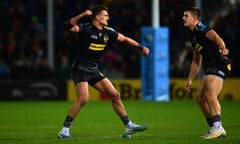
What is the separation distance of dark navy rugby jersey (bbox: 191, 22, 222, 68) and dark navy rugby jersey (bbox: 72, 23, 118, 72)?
1534 millimetres

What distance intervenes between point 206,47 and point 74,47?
58.8 ft

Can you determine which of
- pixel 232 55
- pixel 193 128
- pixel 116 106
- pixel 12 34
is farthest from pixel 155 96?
pixel 116 106

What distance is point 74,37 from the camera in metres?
31.8

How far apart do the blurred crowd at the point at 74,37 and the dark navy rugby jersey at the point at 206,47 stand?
641 inches

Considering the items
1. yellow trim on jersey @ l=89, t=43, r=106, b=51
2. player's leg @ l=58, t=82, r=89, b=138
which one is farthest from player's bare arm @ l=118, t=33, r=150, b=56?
player's leg @ l=58, t=82, r=89, b=138

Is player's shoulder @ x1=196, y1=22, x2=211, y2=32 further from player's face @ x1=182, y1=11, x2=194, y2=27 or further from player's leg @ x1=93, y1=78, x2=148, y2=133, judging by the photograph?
player's leg @ x1=93, y1=78, x2=148, y2=133

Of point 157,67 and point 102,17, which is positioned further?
point 157,67

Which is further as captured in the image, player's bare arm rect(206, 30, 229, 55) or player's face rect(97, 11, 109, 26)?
player's face rect(97, 11, 109, 26)

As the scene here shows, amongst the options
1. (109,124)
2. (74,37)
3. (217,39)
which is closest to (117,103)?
(217,39)

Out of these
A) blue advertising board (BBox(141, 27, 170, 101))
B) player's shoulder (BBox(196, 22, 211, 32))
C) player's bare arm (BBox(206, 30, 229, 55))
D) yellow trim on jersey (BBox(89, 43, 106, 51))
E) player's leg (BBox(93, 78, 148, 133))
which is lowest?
blue advertising board (BBox(141, 27, 170, 101))

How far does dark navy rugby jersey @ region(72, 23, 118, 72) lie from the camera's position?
47.4 feet

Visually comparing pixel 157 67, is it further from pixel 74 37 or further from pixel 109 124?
pixel 109 124

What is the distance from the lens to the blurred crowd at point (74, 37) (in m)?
30.7

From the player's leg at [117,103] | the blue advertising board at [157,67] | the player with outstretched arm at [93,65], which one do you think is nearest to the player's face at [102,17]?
the player with outstretched arm at [93,65]
